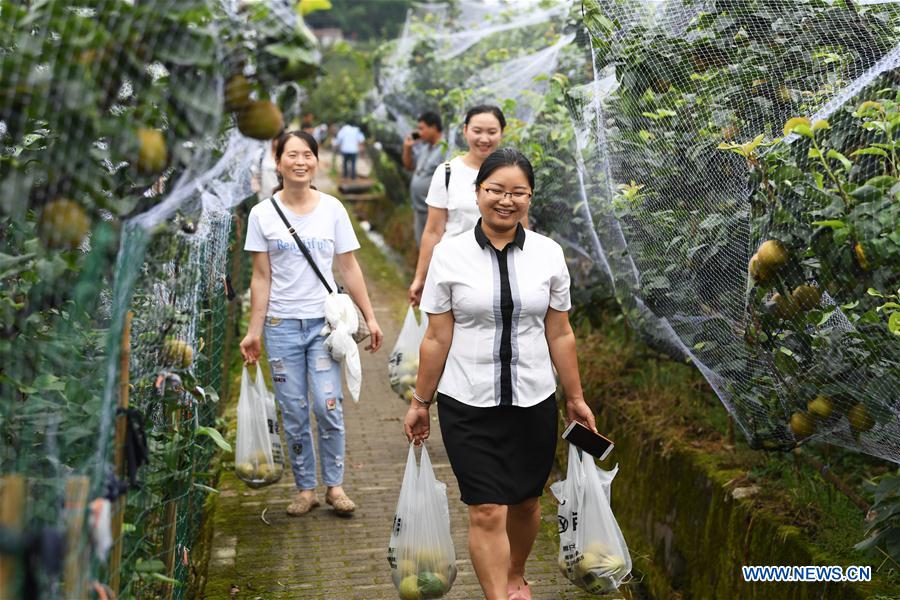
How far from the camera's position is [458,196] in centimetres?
541

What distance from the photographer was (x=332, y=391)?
500 centimetres

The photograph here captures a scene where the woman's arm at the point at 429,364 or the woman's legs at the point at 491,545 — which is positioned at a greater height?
the woman's arm at the point at 429,364

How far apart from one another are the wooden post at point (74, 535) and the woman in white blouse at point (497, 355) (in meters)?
1.77

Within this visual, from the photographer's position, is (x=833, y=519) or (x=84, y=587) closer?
(x=84, y=587)

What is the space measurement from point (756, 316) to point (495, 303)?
0.88 m

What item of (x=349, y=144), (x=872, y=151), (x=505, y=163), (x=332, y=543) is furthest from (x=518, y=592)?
(x=349, y=144)

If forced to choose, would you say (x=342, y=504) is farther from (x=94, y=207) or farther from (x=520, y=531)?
(x=94, y=207)

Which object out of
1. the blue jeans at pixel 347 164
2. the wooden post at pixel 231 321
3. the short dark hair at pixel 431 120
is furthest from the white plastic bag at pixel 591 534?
the blue jeans at pixel 347 164

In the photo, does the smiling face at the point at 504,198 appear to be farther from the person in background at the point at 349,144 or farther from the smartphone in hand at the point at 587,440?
the person in background at the point at 349,144

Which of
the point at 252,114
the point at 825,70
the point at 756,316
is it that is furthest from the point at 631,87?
the point at 252,114

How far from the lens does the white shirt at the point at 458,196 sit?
17.7 feet

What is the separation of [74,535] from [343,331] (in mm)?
2764

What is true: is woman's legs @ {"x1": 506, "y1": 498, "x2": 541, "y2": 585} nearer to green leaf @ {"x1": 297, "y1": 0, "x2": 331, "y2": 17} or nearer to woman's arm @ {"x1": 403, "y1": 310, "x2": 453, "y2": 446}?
woman's arm @ {"x1": 403, "y1": 310, "x2": 453, "y2": 446}

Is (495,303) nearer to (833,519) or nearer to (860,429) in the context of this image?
(860,429)
